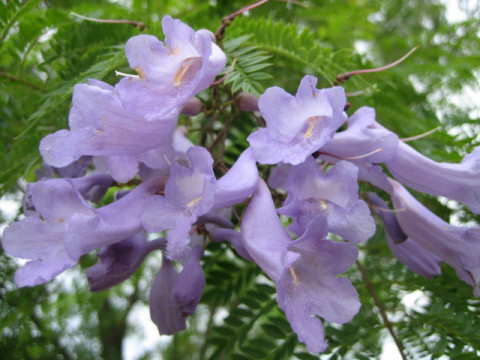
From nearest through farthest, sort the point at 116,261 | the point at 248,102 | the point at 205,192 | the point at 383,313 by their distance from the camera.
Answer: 1. the point at 205,192
2. the point at 116,261
3. the point at 248,102
4. the point at 383,313

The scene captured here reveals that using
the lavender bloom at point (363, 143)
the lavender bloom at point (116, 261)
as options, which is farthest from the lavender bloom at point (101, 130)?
the lavender bloom at point (363, 143)

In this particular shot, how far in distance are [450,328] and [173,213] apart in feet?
1.80

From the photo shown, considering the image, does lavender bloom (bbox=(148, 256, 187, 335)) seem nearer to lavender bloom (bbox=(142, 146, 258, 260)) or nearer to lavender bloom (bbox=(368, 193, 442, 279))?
lavender bloom (bbox=(142, 146, 258, 260))

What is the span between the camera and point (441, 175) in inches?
31.4

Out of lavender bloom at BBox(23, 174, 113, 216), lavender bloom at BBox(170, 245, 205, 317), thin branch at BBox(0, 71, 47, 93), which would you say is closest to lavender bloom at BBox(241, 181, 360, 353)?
lavender bloom at BBox(170, 245, 205, 317)

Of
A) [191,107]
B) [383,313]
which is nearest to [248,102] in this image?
[191,107]

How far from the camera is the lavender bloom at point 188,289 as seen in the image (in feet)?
2.54

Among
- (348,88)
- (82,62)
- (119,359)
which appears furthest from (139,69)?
(119,359)

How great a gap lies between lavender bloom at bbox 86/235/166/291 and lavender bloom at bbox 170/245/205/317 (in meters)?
0.08

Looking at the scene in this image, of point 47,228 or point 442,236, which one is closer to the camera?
point 47,228

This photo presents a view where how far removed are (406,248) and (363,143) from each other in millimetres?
244

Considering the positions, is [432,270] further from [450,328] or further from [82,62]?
[82,62]

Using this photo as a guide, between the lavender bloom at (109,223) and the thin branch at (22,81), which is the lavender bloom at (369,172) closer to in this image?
the lavender bloom at (109,223)

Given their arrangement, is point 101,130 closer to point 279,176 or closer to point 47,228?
point 47,228
